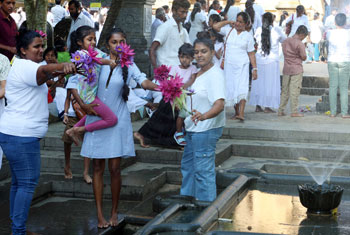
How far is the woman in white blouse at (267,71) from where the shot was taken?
39.8 ft

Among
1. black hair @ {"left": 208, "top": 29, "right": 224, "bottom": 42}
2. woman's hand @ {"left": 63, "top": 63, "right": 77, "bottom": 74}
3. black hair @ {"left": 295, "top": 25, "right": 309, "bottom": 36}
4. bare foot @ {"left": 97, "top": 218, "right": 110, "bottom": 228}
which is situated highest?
black hair @ {"left": 295, "top": 25, "right": 309, "bottom": 36}

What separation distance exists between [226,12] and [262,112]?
4.36 meters

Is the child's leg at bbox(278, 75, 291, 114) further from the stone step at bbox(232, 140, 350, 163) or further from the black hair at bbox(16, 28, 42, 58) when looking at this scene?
the black hair at bbox(16, 28, 42, 58)

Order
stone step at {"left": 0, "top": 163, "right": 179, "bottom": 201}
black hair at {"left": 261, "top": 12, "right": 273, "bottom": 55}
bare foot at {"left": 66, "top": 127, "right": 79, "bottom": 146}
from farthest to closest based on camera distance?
black hair at {"left": 261, "top": 12, "right": 273, "bottom": 55} < stone step at {"left": 0, "top": 163, "right": 179, "bottom": 201} < bare foot at {"left": 66, "top": 127, "right": 79, "bottom": 146}

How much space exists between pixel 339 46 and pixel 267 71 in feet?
4.93

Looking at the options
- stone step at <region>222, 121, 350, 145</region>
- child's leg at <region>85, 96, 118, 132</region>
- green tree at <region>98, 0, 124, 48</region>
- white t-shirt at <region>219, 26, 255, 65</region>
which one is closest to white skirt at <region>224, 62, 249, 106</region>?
white t-shirt at <region>219, 26, 255, 65</region>

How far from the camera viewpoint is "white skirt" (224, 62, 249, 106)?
36.1ft

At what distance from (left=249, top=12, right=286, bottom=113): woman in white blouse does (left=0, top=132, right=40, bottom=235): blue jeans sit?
7.35 m

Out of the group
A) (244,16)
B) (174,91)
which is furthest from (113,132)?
(244,16)

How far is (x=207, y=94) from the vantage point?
243 inches

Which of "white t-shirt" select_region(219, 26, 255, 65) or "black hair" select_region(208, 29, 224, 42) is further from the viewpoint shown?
"black hair" select_region(208, 29, 224, 42)

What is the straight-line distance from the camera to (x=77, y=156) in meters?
8.26

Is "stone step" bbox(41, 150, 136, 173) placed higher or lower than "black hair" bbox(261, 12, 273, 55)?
lower

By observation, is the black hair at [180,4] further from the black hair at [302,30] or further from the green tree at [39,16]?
the black hair at [302,30]
